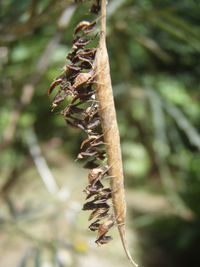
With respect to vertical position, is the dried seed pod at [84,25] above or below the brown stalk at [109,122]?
above

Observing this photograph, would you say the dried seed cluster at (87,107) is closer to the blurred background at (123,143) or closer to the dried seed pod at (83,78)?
the dried seed pod at (83,78)

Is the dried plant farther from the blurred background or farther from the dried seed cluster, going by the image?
the blurred background

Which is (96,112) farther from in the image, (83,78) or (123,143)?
(123,143)

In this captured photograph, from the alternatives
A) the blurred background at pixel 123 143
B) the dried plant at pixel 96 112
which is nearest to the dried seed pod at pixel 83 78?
the dried plant at pixel 96 112

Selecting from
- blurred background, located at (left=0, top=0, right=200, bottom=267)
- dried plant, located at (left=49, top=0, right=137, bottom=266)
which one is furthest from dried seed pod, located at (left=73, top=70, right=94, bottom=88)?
blurred background, located at (left=0, top=0, right=200, bottom=267)

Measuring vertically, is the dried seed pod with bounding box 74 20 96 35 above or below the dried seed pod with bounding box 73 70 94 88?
above

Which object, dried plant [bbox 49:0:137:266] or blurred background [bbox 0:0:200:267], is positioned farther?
blurred background [bbox 0:0:200:267]
